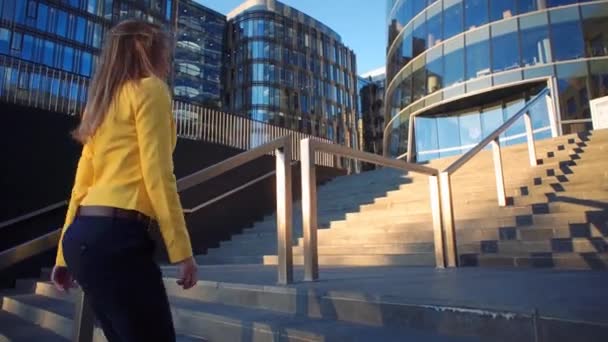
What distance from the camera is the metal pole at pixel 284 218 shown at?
129 inches

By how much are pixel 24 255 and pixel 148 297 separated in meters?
0.98

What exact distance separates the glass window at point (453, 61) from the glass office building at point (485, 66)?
0.16ft

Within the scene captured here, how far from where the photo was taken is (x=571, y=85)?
16.9 m

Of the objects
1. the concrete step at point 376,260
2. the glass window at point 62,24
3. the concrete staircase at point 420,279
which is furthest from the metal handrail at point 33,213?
the glass window at point 62,24

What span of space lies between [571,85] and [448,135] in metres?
5.80

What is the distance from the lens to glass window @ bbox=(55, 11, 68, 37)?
32281 mm

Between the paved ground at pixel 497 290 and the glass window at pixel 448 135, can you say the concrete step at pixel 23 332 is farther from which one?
the glass window at pixel 448 135

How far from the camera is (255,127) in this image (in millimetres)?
10500

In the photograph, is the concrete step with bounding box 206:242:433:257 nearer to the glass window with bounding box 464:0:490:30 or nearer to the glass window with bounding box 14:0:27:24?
the glass window with bounding box 464:0:490:30

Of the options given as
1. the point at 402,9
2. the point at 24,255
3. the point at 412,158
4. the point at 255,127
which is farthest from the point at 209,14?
the point at 24,255

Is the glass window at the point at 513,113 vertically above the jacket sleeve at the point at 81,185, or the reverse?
the glass window at the point at 513,113

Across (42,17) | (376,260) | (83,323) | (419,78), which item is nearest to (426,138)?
(419,78)

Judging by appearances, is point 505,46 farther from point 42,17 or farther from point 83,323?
point 42,17

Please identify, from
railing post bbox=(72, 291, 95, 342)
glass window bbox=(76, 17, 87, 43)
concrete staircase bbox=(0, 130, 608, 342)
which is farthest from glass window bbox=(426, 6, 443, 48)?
glass window bbox=(76, 17, 87, 43)
